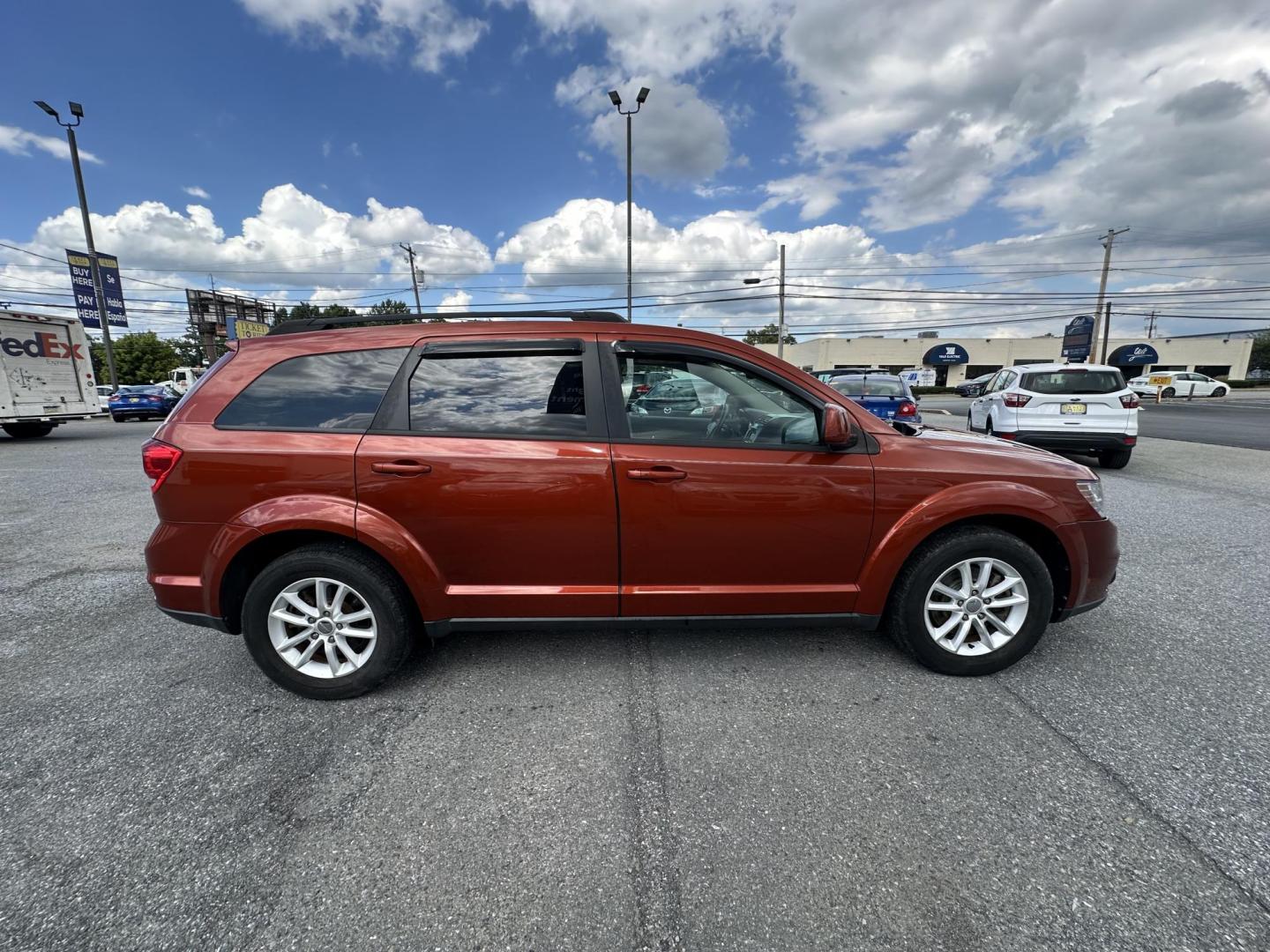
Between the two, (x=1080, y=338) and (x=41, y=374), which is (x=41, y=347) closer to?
(x=41, y=374)

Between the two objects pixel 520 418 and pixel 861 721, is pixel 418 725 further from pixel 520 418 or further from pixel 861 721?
pixel 861 721

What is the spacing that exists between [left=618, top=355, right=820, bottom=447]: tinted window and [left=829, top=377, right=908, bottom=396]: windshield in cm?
801

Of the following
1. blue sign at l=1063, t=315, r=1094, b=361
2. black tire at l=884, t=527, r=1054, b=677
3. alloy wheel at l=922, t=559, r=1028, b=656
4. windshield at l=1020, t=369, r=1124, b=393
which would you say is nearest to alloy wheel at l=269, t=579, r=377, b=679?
black tire at l=884, t=527, r=1054, b=677

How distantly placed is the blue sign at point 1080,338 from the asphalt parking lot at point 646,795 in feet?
135

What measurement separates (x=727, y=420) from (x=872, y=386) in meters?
8.90

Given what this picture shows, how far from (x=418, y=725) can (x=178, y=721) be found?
1076mm

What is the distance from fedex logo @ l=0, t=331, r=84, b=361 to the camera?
11.5 m

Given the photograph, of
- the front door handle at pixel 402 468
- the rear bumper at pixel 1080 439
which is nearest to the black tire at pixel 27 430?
the front door handle at pixel 402 468

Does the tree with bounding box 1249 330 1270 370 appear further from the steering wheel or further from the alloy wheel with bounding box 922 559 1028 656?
the steering wheel

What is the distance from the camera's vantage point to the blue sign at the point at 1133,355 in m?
46.5

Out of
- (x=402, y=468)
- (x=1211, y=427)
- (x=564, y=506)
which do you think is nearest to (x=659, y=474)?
(x=564, y=506)

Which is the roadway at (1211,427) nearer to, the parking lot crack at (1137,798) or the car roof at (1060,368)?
the car roof at (1060,368)

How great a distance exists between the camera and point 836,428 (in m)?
2.48

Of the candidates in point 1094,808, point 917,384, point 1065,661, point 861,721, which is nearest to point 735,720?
point 861,721
